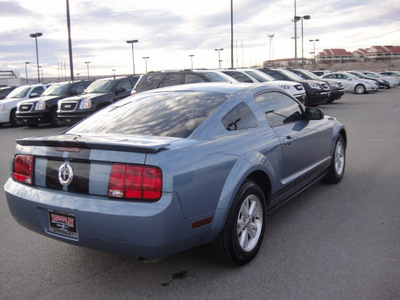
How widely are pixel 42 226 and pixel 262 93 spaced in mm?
2534

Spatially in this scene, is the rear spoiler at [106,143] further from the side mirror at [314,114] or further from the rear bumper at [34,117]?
the rear bumper at [34,117]

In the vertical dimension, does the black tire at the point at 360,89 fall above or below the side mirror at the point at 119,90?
below

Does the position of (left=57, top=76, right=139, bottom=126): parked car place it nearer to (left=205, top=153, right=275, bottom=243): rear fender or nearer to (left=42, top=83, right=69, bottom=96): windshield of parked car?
Answer: (left=42, top=83, right=69, bottom=96): windshield of parked car

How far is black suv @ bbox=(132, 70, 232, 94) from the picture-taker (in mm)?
12500

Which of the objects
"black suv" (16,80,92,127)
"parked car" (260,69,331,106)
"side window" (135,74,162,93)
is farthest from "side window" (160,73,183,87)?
"parked car" (260,69,331,106)

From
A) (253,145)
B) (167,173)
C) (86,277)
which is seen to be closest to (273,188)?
(253,145)

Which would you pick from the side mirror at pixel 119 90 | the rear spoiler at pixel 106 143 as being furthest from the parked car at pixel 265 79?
the rear spoiler at pixel 106 143

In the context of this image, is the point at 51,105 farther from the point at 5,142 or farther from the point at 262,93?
the point at 262,93

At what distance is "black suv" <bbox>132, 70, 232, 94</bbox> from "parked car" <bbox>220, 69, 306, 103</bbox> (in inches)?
105

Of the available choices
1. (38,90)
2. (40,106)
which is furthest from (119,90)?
(38,90)

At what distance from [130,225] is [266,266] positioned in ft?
4.36

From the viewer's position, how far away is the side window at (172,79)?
12453mm

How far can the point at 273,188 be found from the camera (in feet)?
13.3

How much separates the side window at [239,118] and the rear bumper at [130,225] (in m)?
0.97
